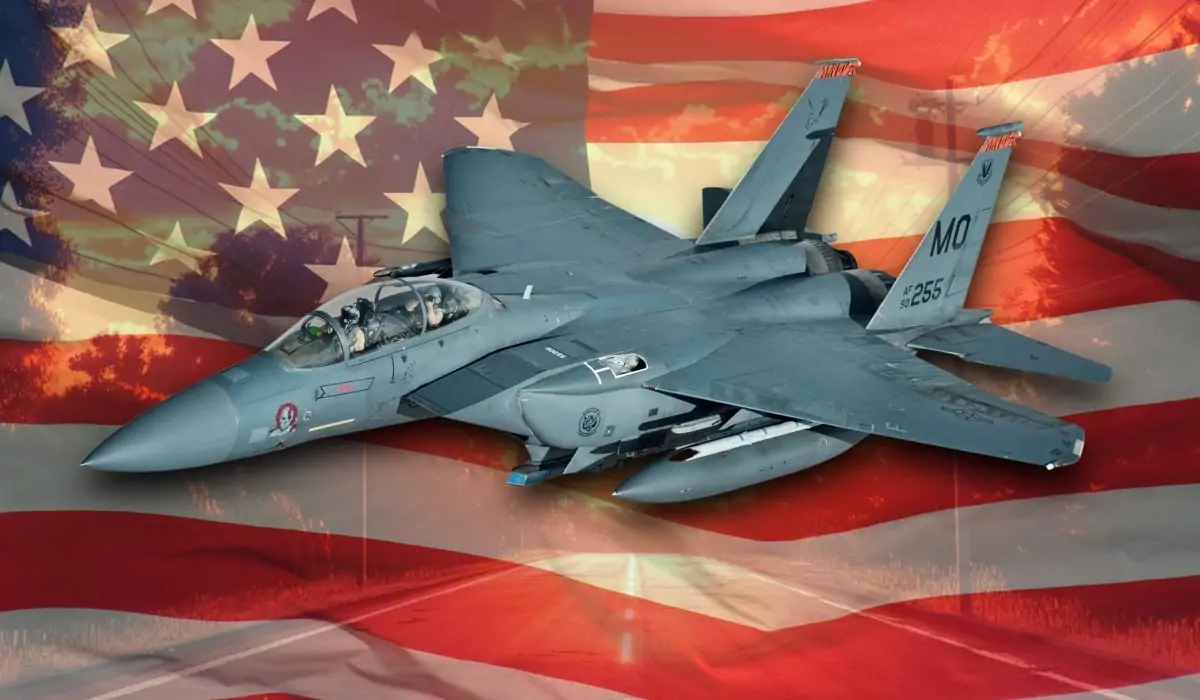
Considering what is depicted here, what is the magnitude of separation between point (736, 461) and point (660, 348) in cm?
127

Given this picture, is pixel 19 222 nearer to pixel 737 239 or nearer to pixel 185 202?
pixel 185 202

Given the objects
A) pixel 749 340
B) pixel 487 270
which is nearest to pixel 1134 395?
pixel 749 340

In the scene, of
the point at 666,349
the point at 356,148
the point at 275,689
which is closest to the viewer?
the point at 275,689

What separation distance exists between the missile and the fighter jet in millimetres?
21

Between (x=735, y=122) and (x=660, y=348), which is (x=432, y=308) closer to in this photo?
(x=660, y=348)

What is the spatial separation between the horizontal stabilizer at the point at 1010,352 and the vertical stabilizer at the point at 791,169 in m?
2.20

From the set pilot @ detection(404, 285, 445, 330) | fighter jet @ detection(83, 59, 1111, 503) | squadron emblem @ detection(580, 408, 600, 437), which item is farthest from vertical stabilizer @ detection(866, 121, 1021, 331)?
pilot @ detection(404, 285, 445, 330)

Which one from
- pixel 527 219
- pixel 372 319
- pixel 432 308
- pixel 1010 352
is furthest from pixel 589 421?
pixel 1010 352

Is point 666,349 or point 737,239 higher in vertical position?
point 737,239

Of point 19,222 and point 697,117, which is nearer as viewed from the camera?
point 19,222

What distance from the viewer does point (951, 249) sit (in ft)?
51.5

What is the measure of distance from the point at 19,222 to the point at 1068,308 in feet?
36.8

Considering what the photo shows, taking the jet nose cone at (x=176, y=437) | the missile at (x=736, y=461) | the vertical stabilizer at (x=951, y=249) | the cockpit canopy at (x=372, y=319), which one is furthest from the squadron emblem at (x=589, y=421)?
the vertical stabilizer at (x=951, y=249)

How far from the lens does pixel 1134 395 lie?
15.9 metres
